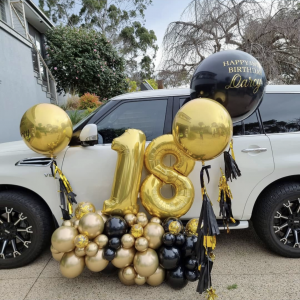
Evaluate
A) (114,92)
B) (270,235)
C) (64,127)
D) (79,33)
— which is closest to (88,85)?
(114,92)

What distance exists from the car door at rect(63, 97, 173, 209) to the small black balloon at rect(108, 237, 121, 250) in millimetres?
480

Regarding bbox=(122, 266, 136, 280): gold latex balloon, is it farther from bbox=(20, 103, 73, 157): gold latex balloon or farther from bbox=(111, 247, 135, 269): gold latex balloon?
bbox=(20, 103, 73, 157): gold latex balloon

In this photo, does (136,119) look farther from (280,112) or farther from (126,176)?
(280,112)

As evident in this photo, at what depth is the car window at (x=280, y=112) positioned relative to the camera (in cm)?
258

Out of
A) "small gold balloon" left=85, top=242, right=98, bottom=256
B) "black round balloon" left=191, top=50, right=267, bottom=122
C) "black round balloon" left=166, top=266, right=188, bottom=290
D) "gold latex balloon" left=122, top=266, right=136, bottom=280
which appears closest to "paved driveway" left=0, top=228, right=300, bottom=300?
"black round balloon" left=166, top=266, right=188, bottom=290

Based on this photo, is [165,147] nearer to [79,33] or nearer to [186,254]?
[186,254]

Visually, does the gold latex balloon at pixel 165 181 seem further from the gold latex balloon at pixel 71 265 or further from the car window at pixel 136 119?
the gold latex balloon at pixel 71 265

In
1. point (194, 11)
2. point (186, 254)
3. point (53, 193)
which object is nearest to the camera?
point (186, 254)

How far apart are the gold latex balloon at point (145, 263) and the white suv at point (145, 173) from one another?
2.11 feet

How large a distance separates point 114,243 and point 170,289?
65cm

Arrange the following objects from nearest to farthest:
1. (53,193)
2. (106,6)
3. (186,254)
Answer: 1. (186,254)
2. (53,193)
3. (106,6)

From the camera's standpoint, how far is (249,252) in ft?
9.20

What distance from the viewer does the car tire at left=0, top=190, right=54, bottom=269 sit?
2.52 m

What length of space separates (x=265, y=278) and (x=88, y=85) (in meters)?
10.5
